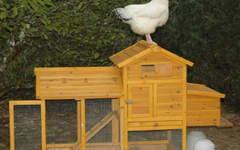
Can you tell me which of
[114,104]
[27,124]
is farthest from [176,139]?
[27,124]

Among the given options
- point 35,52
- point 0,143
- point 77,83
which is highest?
point 35,52

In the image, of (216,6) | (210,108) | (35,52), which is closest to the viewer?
(210,108)

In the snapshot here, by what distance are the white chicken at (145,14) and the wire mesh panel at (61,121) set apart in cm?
153

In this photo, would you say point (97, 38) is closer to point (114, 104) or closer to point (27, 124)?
point (114, 104)

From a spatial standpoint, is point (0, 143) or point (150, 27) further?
point (0, 143)

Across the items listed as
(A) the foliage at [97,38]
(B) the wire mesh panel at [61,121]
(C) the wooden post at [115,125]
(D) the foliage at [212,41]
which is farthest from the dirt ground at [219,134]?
(C) the wooden post at [115,125]

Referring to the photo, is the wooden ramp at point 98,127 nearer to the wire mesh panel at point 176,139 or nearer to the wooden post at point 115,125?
the wooden post at point 115,125

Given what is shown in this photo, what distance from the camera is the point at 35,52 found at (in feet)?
25.7

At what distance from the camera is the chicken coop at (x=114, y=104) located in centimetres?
568

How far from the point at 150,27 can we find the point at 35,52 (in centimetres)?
298

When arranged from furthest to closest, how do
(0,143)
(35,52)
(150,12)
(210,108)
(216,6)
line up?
(216,6), (35,52), (0,143), (210,108), (150,12)

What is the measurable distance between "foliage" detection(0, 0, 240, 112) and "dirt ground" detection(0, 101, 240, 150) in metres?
0.33

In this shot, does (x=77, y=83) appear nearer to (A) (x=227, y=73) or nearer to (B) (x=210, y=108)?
(B) (x=210, y=108)

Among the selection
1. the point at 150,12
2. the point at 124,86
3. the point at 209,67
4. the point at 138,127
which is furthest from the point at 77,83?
the point at 209,67
